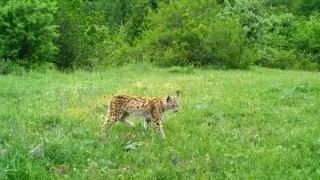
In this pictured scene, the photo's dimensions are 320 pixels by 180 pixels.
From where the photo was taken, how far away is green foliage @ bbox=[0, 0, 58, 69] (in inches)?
1379

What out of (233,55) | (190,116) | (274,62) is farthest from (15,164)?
(274,62)

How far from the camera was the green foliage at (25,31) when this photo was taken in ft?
115

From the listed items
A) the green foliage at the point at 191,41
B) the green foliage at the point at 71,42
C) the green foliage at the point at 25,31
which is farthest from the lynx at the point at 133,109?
the green foliage at the point at 71,42

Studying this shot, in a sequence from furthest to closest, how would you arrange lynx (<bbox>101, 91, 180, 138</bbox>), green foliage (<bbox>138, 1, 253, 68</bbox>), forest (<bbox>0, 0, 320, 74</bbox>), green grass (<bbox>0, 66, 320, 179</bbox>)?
green foliage (<bbox>138, 1, 253, 68</bbox>) < forest (<bbox>0, 0, 320, 74</bbox>) < lynx (<bbox>101, 91, 180, 138</bbox>) < green grass (<bbox>0, 66, 320, 179</bbox>)

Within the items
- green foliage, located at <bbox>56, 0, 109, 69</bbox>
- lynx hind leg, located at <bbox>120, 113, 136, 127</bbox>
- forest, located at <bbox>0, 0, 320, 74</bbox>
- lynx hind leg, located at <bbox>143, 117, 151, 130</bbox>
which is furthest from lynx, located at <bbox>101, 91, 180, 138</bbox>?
green foliage, located at <bbox>56, 0, 109, 69</bbox>

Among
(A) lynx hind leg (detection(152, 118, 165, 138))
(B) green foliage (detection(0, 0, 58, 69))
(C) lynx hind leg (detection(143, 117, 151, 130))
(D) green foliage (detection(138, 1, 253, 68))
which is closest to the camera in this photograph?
(A) lynx hind leg (detection(152, 118, 165, 138))

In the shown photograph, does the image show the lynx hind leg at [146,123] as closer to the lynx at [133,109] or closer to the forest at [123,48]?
the lynx at [133,109]

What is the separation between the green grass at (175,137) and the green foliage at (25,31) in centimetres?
1750

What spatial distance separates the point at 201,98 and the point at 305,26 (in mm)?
50388

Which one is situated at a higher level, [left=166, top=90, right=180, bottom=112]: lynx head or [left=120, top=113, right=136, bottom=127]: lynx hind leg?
[left=166, top=90, right=180, bottom=112]: lynx head

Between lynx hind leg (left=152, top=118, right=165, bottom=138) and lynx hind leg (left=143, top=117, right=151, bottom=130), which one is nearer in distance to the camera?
lynx hind leg (left=152, top=118, right=165, bottom=138)

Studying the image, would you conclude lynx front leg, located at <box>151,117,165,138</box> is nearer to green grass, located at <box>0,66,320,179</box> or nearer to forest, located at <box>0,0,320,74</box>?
green grass, located at <box>0,66,320,179</box>

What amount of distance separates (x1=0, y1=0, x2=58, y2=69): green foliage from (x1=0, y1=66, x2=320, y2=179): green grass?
57.4ft

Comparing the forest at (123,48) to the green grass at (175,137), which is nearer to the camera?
the green grass at (175,137)
